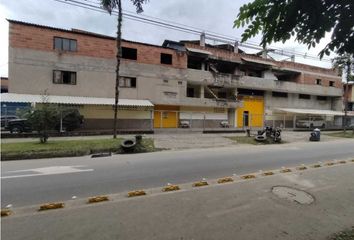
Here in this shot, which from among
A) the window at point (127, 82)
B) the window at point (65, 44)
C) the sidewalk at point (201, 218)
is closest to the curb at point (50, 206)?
the sidewalk at point (201, 218)

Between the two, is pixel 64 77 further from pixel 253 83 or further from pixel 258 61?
pixel 258 61

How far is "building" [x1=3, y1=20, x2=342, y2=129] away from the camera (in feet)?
80.2

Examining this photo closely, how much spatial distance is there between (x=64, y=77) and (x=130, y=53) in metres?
6.88

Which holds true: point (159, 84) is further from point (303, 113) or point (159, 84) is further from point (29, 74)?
point (303, 113)

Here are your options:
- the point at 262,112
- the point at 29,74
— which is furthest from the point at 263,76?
the point at 29,74

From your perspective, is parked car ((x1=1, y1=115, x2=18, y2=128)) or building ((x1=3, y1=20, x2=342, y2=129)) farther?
building ((x1=3, y1=20, x2=342, y2=129))

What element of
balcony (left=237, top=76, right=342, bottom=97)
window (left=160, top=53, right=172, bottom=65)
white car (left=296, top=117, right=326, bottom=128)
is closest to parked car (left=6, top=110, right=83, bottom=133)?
window (left=160, top=53, right=172, bottom=65)

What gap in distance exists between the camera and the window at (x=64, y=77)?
2534 cm

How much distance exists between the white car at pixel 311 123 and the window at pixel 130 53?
24.5m

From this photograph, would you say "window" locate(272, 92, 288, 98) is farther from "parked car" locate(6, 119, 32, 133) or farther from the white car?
"parked car" locate(6, 119, 32, 133)

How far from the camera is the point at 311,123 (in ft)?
131

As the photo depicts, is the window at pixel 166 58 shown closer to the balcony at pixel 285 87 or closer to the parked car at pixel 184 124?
the parked car at pixel 184 124

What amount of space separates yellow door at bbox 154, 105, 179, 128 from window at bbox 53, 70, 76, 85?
9.01m

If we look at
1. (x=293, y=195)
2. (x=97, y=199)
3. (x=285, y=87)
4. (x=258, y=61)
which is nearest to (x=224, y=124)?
(x=258, y=61)
